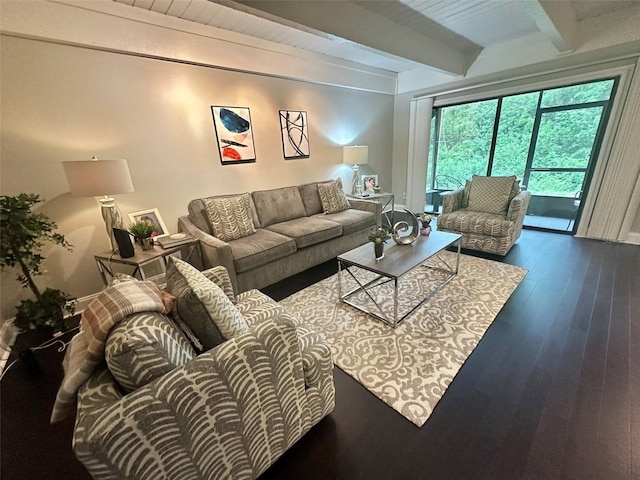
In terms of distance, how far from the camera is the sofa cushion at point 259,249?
7.90ft

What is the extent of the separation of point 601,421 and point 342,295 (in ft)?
5.63

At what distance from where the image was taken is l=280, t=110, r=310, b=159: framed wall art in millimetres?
3490

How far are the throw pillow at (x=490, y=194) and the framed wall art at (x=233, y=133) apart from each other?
2.96m

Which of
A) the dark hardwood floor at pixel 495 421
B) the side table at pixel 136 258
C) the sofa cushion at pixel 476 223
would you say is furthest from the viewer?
the sofa cushion at pixel 476 223

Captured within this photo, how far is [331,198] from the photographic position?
365 cm

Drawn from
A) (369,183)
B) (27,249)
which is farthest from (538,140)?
(27,249)

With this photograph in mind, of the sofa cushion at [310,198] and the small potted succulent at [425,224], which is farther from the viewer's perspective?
the sofa cushion at [310,198]

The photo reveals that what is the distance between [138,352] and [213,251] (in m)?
1.57

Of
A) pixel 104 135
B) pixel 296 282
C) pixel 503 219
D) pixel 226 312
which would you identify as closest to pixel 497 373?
pixel 226 312

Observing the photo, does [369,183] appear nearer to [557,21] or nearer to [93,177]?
[557,21]

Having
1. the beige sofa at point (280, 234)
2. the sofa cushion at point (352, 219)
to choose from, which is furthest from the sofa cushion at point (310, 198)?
the sofa cushion at point (352, 219)

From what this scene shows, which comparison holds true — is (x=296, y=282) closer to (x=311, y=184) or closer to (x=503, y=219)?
(x=311, y=184)

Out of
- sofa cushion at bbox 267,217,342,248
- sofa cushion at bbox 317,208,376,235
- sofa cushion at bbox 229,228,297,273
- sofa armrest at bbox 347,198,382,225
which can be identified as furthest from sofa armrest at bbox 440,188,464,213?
sofa cushion at bbox 229,228,297,273

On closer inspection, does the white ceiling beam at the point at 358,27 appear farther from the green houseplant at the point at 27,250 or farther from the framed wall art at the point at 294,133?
the green houseplant at the point at 27,250
